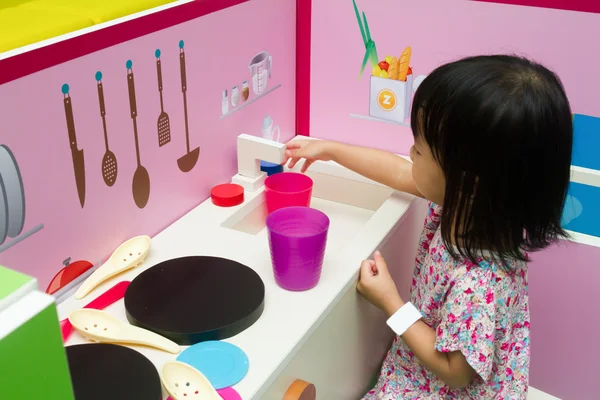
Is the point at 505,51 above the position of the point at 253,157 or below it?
above

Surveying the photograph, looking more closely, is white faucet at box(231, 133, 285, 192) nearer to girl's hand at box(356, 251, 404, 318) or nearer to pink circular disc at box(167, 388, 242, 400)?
girl's hand at box(356, 251, 404, 318)

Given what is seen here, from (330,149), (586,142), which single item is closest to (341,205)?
(330,149)

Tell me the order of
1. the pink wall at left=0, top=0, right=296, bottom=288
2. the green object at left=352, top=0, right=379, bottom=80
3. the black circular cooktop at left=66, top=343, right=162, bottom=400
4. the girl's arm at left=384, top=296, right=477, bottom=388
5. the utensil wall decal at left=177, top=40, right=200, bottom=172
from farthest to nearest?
the green object at left=352, top=0, right=379, bottom=80
the utensil wall decal at left=177, top=40, right=200, bottom=172
the girl's arm at left=384, top=296, right=477, bottom=388
the pink wall at left=0, top=0, right=296, bottom=288
the black circular cooktop at left=66, top=343, right=162, bottom=400

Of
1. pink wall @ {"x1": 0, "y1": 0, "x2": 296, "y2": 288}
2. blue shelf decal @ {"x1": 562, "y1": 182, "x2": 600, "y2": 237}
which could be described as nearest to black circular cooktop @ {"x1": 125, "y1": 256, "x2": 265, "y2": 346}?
pink wall @ {"x1": 0, "y1": 0, "x2": 296, "y2": 288}

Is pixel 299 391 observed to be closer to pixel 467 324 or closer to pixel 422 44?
pixel 467 324

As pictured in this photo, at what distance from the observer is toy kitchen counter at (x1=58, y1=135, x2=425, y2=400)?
0.85 meters

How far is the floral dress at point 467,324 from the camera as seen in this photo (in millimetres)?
922

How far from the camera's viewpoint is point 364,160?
1.22 m

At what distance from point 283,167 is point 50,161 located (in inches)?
21.3

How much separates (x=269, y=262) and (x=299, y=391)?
24 cm

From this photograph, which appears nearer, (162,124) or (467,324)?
(467,324)

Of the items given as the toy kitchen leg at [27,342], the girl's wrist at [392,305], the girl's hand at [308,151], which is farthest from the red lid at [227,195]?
the toy kitchen leg at [27,342]

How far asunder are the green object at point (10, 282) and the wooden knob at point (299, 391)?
444 millimetres

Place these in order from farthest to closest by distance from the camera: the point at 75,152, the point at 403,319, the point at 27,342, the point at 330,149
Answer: the point at 330,149 → the point at 403,319 → the point at 75,152 → the point at 27,342
